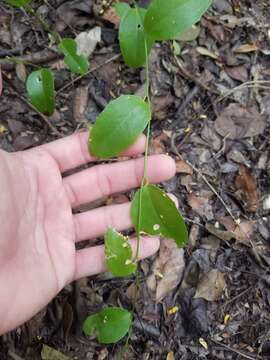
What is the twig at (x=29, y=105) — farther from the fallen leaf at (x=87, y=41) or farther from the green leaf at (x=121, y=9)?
the green leaf at (x=121, y=9)

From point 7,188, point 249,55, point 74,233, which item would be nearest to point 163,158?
point 74,233

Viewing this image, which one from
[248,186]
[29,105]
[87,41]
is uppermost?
[87,41]

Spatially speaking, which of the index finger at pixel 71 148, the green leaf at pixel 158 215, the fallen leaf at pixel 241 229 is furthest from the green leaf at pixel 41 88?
the fallen leaf at pixel 241 229

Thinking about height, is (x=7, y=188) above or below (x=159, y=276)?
above

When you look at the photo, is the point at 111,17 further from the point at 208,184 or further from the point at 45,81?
the point at 208,184

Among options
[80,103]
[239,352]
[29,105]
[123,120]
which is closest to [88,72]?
[80,103]

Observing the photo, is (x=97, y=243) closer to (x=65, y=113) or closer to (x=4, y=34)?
(x=65, y=113)
